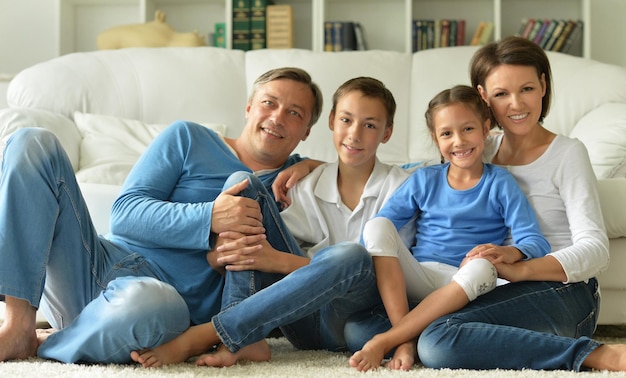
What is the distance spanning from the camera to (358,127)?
1.68m

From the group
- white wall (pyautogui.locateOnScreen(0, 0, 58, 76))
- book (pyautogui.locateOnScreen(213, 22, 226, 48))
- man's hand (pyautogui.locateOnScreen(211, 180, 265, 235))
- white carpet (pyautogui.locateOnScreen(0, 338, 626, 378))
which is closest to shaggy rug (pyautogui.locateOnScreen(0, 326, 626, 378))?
white carpet (pyautogui.locateOnScreen(0, 338, 626, 378))

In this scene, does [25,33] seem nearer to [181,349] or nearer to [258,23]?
[258,23]

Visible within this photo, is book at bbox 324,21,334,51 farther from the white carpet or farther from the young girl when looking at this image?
the white carpet

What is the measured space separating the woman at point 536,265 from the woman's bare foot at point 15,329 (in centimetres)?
71

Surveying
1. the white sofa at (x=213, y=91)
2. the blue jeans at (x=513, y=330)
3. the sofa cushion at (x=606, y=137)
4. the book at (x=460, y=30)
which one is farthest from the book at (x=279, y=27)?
the blue jeans at (x=513, y=330)

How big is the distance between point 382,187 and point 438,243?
194mm

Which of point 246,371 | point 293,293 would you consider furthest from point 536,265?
point 246,371

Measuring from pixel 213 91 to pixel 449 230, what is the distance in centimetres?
143

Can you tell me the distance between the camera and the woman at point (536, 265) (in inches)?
52.6

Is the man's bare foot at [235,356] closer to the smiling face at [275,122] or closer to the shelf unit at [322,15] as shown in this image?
the smiling face at [275,122]

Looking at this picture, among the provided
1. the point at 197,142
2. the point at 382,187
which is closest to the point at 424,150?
the point at 382,187

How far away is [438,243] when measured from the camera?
160cm

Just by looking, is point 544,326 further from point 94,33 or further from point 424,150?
point 94,33

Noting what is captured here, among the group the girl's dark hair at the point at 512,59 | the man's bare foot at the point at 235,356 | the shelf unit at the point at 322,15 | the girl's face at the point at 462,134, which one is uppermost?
the shelf unit at the point at 322,15
